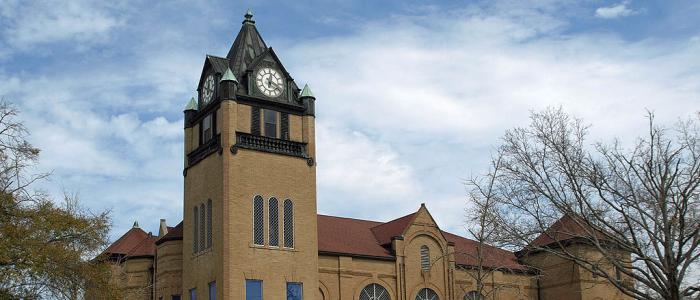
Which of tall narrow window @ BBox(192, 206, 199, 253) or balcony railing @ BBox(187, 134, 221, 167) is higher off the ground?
balcony railing @ BBox(187, 134, 221, 167)

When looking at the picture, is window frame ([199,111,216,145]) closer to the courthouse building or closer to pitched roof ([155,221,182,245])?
the courthouse building

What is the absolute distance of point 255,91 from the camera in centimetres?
4816

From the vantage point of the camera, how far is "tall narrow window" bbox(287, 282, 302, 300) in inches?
1797

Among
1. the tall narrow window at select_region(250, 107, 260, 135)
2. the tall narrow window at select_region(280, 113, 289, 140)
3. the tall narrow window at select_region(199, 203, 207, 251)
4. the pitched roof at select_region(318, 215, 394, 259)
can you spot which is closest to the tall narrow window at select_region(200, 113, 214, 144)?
the tall narrow window at select_region(250, 107, 260, 135)

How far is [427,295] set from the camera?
5281cm

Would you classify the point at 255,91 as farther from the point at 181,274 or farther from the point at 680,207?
the point at 680,207

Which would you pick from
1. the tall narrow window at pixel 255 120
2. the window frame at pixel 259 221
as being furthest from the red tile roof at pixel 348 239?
the tall narrow window at pixel 255 120

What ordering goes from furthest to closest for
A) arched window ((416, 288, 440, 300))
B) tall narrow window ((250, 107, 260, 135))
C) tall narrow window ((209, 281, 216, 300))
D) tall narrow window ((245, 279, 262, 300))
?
arched window ((416, 288, 440, 300)) → tall narrow window ((250, 107, 260, 135)) → tall narrow window ((209, 281, 216, 300)) → tall narrow window ((245, 279, 262, 300))

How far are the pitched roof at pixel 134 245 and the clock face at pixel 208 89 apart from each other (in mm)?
8654

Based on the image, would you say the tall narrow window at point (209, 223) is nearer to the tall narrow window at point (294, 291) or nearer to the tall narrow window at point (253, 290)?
the tall narrow window at point (253, 290)

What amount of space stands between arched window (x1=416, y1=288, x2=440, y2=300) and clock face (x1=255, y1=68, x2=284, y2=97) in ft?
46.9

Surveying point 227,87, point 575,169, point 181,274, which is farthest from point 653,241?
point 181,274

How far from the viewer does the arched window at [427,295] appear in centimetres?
5247

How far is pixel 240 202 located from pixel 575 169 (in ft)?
65.4
